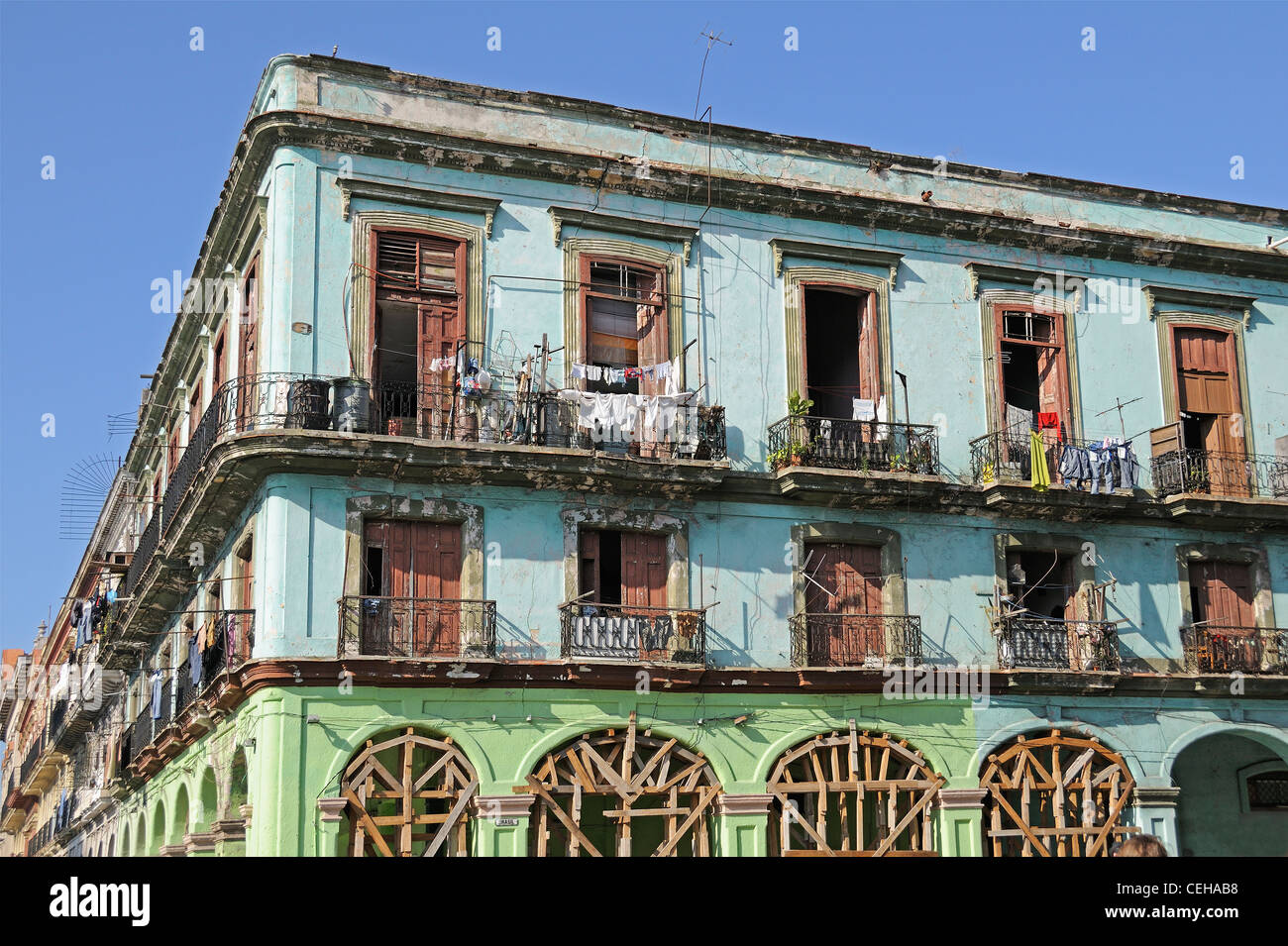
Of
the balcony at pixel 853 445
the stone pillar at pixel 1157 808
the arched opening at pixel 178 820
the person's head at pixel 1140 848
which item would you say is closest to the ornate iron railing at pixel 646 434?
the balcony at pixel 853 445

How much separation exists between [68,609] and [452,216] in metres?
28.8

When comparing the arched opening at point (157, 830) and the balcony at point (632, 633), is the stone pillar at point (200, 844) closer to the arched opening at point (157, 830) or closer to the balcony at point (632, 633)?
the balcony at point (632, 633)

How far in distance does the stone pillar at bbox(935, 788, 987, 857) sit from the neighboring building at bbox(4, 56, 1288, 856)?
0.21 feet

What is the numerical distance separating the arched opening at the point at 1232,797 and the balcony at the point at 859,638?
5961mm

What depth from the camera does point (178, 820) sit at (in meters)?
27.2

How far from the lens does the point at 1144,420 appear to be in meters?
25.4

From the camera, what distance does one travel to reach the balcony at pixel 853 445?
2280cm

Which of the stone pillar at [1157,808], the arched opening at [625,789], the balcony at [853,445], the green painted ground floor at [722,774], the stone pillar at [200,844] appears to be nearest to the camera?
the green painted ground floor at [722,774]

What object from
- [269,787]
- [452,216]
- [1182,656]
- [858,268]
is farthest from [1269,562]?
[269,787]

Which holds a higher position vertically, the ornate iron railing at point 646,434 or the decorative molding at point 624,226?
the decorative molding at point 624,226

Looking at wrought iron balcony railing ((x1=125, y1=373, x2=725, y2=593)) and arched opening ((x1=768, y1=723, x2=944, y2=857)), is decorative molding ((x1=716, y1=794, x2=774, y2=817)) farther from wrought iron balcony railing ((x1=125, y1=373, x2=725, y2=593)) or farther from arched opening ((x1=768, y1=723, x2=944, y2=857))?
wrought iron balcony railing ((x1=125, y1=373, x2=725, y2=593))

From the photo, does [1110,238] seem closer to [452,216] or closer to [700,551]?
[700,551]

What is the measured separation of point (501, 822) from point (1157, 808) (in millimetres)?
10749

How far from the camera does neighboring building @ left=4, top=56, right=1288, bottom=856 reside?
20.5 meters
